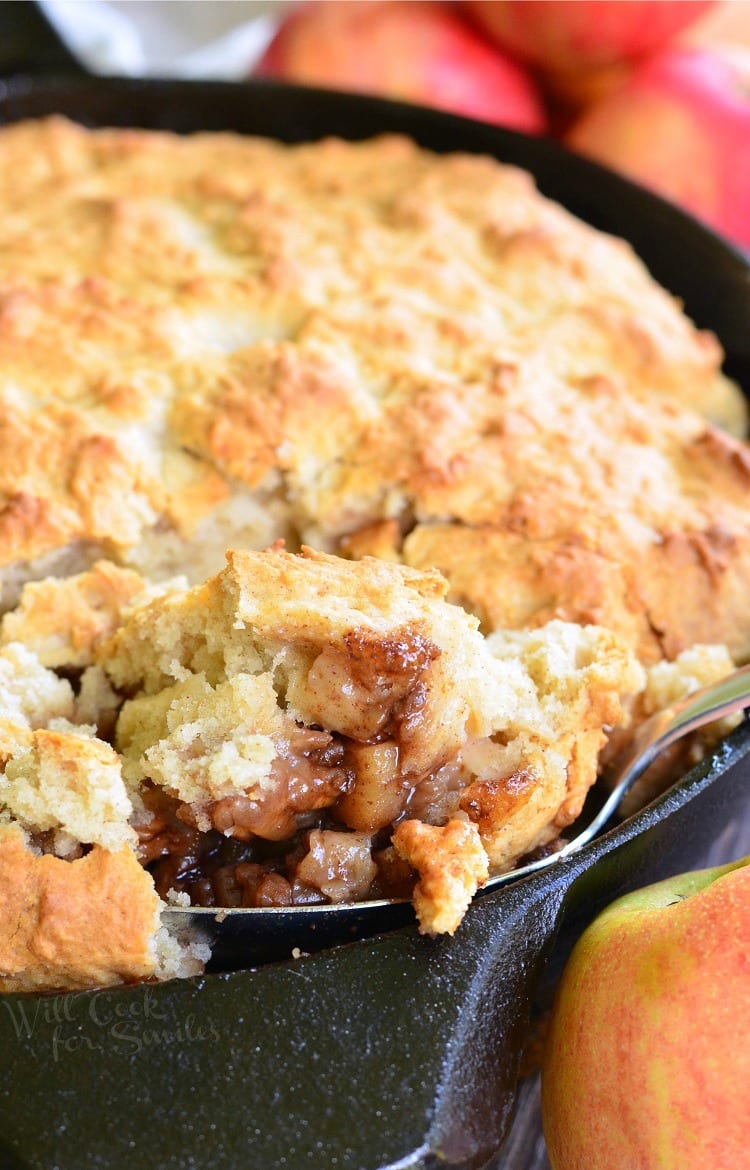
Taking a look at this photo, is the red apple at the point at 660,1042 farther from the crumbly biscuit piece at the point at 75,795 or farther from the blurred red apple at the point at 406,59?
the blurred red apple at the point at 406,59

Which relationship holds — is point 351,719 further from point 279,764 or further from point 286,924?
point 286,924

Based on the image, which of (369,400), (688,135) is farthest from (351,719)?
(688,135)

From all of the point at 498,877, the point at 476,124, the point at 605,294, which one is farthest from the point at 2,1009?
the point at 476,124

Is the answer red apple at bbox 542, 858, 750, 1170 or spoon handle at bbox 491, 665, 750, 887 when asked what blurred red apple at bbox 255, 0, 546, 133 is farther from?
red apple at bbox 542, 858, 750, 1170

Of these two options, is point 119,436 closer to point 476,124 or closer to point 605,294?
point 605,294

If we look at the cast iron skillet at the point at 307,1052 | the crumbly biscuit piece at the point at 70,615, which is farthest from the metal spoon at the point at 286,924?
the crumbly biscuit piece at the point at 70,615

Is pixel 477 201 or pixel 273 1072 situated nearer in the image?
pixel 273 1072
